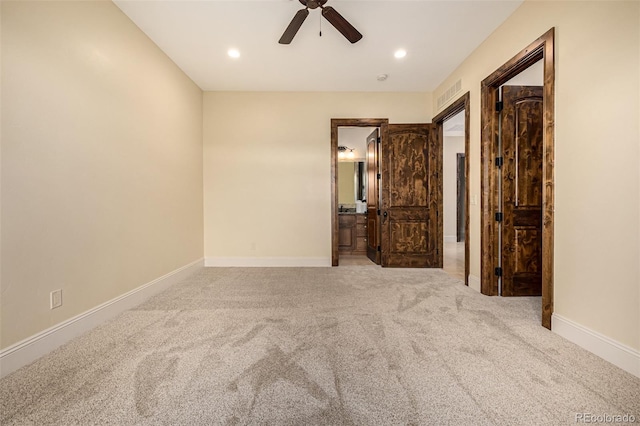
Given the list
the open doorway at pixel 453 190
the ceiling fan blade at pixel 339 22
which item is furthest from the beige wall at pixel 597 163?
the open doorway at pixel 453 190

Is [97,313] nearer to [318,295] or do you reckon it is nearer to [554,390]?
[318,295]

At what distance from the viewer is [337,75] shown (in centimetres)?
381

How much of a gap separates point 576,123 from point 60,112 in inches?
151

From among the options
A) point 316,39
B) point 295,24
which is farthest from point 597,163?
point 316,39

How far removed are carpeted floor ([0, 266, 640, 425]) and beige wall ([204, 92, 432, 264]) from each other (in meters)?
1.86

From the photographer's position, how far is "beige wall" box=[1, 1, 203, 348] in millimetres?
1670

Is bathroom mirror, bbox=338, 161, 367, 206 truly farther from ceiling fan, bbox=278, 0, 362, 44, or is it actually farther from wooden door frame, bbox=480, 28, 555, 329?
ceiling fan, bbox=278, 0, 362, 44

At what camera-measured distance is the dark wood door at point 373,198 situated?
4.62m

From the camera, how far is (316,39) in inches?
115

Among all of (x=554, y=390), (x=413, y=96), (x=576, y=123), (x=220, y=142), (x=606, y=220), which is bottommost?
(x=554, y=390)

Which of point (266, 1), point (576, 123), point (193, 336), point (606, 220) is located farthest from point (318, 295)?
point (266, 1)

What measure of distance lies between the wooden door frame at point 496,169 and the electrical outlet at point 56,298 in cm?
383

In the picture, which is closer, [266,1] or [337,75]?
[266,1]

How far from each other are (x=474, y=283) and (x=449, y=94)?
2638 mm
